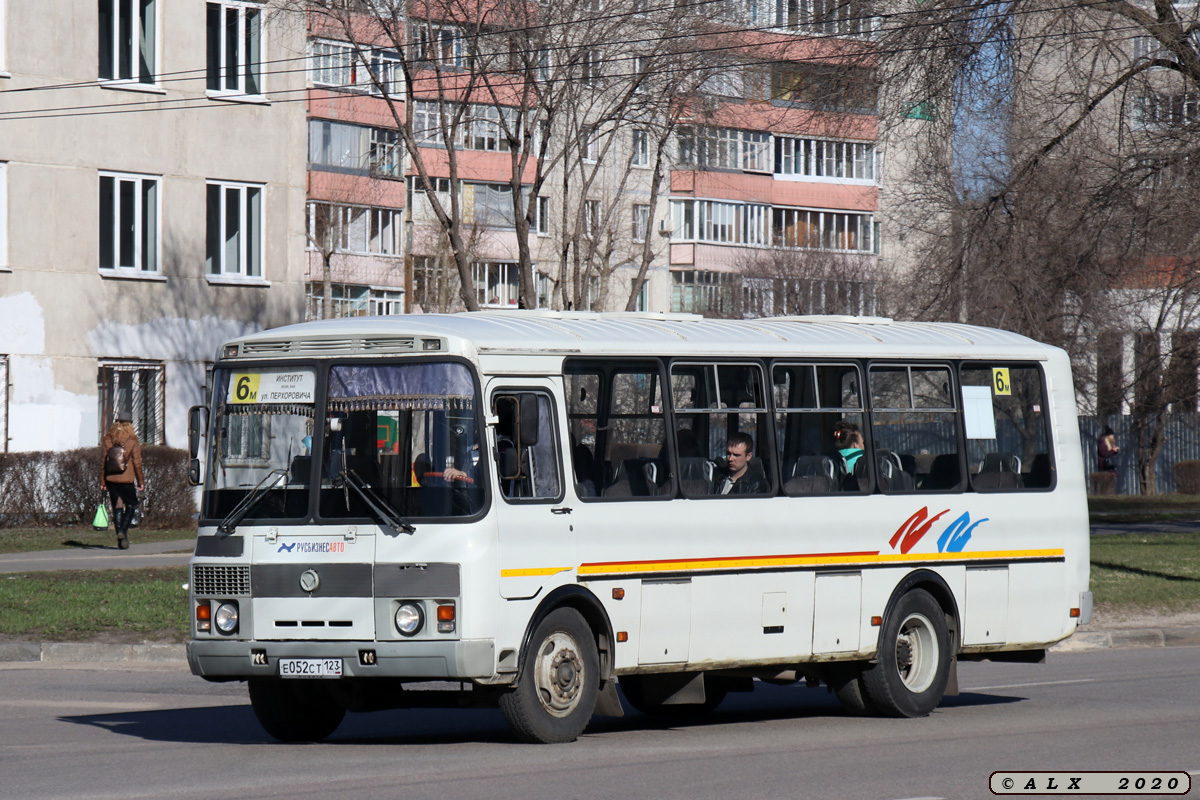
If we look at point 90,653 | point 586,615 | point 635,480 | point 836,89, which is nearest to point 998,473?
point 635,480

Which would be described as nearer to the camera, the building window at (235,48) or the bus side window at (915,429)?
the bus side window at (915,429)

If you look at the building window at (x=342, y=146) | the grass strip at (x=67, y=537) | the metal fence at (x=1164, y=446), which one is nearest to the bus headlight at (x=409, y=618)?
the grass strip at (x=67, y=537)

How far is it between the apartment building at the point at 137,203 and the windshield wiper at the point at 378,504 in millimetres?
24298

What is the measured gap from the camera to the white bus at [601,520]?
1095 centimetres

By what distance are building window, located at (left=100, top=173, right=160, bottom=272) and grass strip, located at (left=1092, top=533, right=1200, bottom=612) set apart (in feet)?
60.0

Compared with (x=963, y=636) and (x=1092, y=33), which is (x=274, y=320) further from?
(x=963, y=636)

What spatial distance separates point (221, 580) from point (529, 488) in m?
1.92

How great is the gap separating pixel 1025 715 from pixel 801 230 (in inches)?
2620

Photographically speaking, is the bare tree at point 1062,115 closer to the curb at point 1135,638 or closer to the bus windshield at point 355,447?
the curb at point 1135,638

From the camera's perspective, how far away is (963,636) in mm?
13641

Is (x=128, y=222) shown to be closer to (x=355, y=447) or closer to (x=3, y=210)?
(x=3, y=210)

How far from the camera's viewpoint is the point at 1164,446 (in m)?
55.5

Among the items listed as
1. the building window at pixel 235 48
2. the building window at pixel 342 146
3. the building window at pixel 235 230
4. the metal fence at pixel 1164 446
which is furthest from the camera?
the building window at pixel 342 146

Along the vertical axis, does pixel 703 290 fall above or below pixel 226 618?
above
